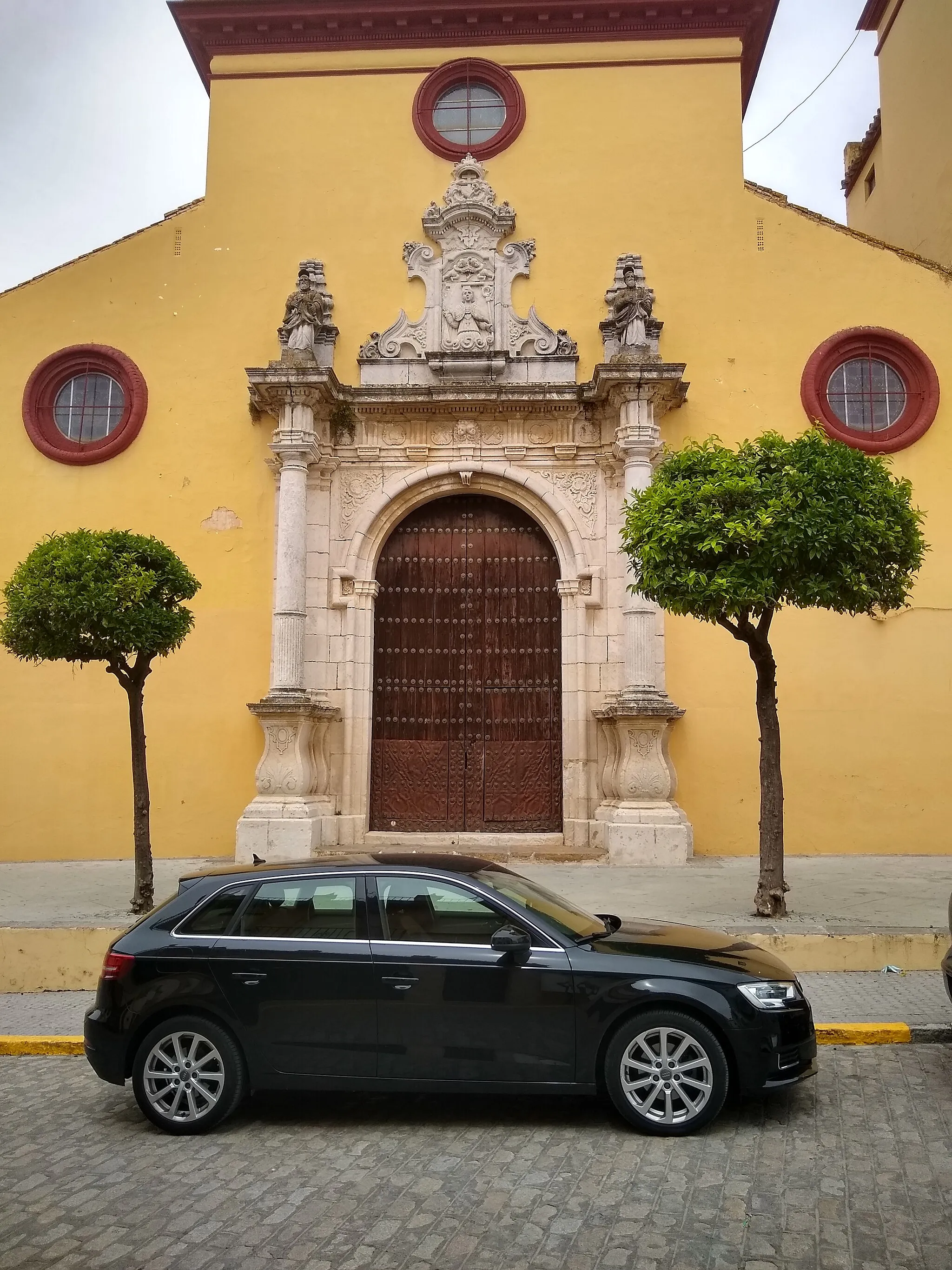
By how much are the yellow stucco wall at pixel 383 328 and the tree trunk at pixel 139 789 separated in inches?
129

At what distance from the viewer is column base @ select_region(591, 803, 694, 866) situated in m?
10.8

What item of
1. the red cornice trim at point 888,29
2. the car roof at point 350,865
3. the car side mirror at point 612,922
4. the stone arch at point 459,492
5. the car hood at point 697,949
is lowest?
the car hood at point 697,949

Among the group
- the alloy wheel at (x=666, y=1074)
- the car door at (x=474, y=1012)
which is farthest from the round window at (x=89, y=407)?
the alloy wheel at (x=666, y=1074)

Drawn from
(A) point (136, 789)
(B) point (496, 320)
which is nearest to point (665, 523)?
(A) point (136, 789)

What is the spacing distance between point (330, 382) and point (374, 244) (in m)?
2.30

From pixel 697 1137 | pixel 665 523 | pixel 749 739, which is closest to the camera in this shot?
pixel 697 1137

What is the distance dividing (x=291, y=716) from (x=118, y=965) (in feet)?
21.0

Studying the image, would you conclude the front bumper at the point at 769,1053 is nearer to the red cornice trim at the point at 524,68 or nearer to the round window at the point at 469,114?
the round window at the point at 469,114

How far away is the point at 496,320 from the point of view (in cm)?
1282

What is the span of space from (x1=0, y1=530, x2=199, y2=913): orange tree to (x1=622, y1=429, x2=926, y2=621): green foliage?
390 cm

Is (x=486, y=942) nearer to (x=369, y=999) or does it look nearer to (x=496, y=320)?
(x=369, y=999)

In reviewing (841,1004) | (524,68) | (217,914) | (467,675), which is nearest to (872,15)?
(524,68)

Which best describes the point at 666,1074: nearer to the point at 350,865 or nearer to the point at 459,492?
the point at 350,865

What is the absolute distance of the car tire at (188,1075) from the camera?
4723 mm
